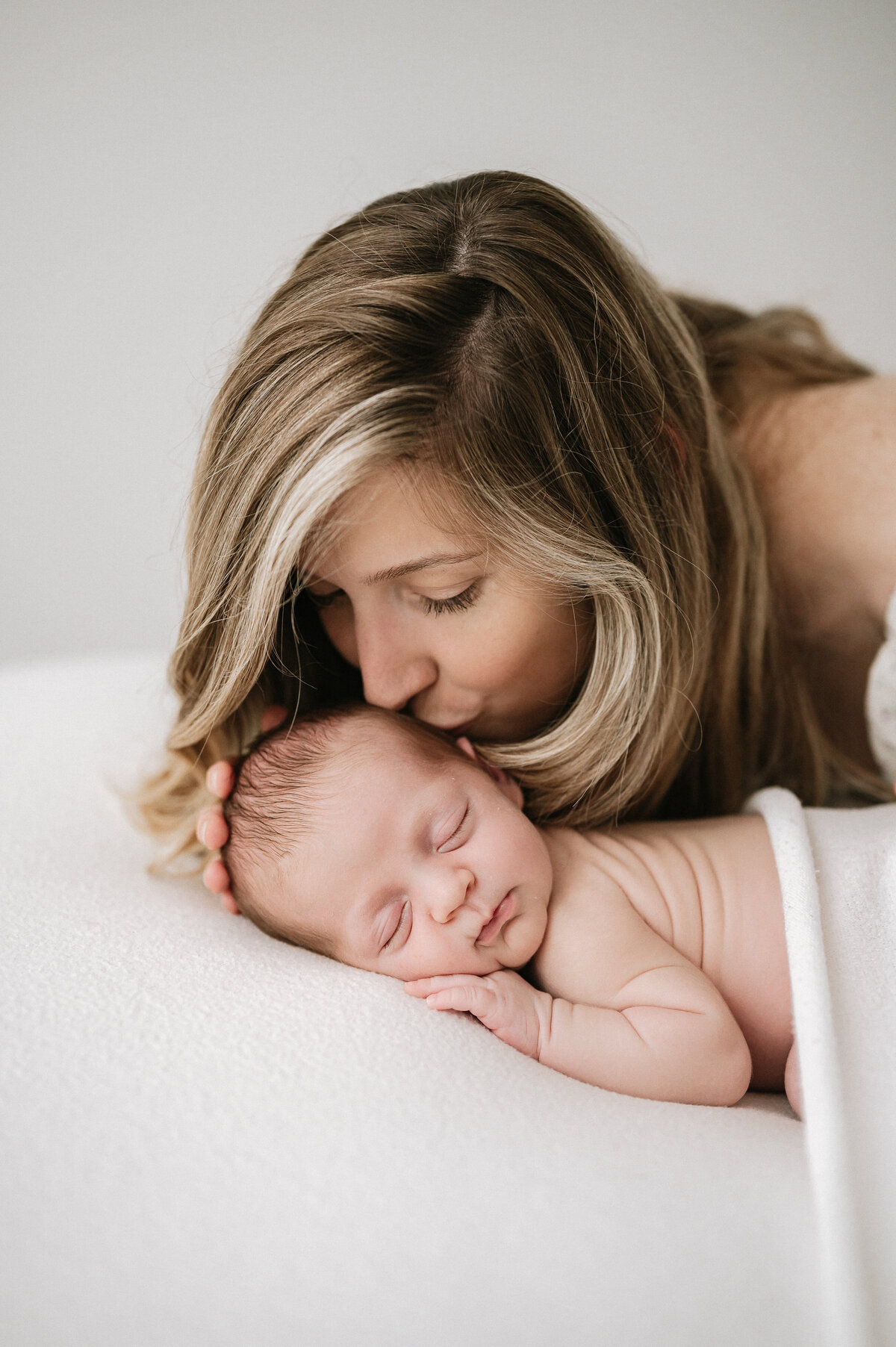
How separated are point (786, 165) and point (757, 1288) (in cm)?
226

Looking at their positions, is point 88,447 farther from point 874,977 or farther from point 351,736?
point 874,977

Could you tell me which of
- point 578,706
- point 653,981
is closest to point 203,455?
point 578,706

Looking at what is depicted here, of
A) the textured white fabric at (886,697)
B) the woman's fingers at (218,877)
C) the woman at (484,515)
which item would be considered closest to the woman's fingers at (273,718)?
the woman at (484,515)

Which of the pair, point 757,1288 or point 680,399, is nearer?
point 757,1288

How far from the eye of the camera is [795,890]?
2.99ft

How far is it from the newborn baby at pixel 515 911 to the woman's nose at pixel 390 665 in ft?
0.14

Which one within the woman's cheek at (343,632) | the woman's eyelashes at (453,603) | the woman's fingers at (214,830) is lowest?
the woman's fingers at (214,830)

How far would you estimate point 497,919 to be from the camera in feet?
3.02

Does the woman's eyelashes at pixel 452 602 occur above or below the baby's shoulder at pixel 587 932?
above

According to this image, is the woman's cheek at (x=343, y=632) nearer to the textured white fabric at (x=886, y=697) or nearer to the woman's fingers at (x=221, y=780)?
the woman's fingers at (x=221, y=780)

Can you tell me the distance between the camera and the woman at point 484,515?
36.3 inches

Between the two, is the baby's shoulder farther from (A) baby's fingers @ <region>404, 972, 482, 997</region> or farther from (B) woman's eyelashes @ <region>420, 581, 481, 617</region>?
(B) woman's eyelashes @ <region>420, 581, 481, 617</region>

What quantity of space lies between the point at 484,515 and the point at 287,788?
0.33 m

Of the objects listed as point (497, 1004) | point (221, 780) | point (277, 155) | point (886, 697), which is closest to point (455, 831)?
point (497, 1004)
